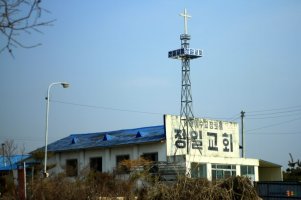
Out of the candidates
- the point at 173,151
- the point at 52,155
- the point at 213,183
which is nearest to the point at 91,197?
the point at 213,183

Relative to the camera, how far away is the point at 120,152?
1857 inches

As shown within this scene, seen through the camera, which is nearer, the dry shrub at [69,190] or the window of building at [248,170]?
the dry shrub at [69,190]

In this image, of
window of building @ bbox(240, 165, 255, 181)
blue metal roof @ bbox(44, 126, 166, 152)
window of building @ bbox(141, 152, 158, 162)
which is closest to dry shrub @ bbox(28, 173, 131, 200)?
blue metal roof @ bbox(44, 126, 166, 152)

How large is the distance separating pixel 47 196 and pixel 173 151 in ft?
99.1

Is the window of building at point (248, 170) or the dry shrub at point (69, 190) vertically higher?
the window of building at point (248, 170)

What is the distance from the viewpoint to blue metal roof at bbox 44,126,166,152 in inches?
1788

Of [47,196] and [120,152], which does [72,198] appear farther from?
[120,152]

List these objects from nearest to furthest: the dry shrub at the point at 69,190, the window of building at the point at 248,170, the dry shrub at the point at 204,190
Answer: the dry shrub at the point at 69,190 → the dry shrub at the point at 204,190 → the window of building at the point at 248,170

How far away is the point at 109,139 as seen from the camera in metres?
48.9

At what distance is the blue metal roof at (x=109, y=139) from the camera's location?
45.4m

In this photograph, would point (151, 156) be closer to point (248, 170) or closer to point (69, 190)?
point (248, 170)

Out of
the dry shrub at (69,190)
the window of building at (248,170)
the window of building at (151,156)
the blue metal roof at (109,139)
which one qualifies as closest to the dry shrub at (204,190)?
the dry shrub at (69,190)

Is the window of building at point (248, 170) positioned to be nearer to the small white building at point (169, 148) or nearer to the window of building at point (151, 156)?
the small white building at point (169, 148)

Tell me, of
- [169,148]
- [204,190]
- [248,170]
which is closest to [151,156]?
[169,148]
